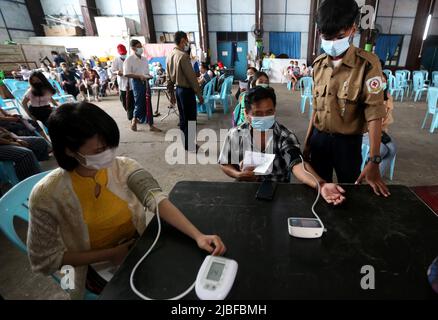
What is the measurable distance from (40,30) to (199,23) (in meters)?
8.34

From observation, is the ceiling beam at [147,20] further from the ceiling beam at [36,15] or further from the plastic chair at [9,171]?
the plastic chair at [9,171]

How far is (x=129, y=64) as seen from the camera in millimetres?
4113

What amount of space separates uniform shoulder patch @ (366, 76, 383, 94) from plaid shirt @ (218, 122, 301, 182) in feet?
1.47

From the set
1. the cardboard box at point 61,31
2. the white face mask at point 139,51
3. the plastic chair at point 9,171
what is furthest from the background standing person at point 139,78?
the cardboard box at point 61,31

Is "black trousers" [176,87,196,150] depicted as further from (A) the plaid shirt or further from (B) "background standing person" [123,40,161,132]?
(A) the plaid shirt

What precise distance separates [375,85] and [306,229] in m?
0.93

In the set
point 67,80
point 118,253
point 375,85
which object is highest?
point 375,85

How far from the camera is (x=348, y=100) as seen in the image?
1329mm

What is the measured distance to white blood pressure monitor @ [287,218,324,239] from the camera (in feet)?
2.61

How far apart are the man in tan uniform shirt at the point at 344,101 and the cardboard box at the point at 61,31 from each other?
13746 millimetres

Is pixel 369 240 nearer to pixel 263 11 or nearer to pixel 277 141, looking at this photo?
pixel 277 141

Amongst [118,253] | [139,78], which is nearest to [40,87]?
[139,78]

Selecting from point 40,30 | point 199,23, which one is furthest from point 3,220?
point 40,30

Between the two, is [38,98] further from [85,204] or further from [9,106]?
[85,204]
